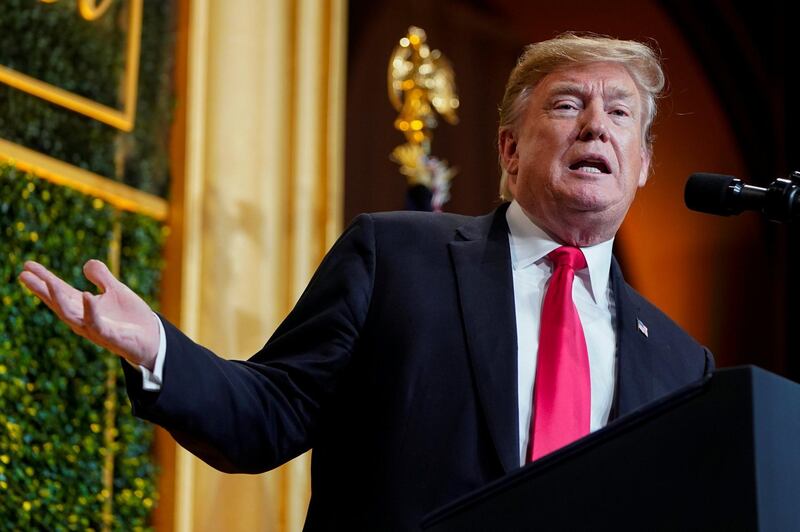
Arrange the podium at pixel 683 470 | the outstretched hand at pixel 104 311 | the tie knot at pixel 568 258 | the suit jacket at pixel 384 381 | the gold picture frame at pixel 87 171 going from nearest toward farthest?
the podium at pixel 683 470 < the outstretched hand at pixel 104 311 < the suit jacket at pixel 384 381 < the tie knot at pixel 568 258 < the gold picture frame at pixel 87 171

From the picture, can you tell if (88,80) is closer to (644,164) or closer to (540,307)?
(644,164)

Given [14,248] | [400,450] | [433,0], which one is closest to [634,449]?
[400,450]

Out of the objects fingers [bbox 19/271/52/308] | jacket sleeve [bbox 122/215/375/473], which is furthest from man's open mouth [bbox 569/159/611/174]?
fingers [bbox 19/271/52/308]

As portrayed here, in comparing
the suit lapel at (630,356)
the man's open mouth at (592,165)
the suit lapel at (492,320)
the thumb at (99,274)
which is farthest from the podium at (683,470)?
the man's open mouth at (592,165)

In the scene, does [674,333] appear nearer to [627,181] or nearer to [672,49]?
[627,181]

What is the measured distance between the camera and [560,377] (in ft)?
6.61

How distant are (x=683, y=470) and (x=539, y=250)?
928mm

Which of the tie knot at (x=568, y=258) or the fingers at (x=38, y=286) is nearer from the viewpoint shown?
the fingers at (x=38, y=286)

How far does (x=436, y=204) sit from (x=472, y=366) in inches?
98.6

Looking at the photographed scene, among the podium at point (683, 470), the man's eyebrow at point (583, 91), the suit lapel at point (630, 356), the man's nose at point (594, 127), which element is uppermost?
the man's eyebrow at point (583, 91)

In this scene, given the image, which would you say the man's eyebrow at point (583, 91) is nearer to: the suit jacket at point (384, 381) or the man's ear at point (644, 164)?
the man's ear at point (644, 164)

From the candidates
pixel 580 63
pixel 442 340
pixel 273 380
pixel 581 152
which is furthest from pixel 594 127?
pixel 273 380

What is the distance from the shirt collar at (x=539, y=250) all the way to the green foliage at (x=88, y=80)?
1533mm

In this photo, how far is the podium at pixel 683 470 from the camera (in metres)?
1.33
